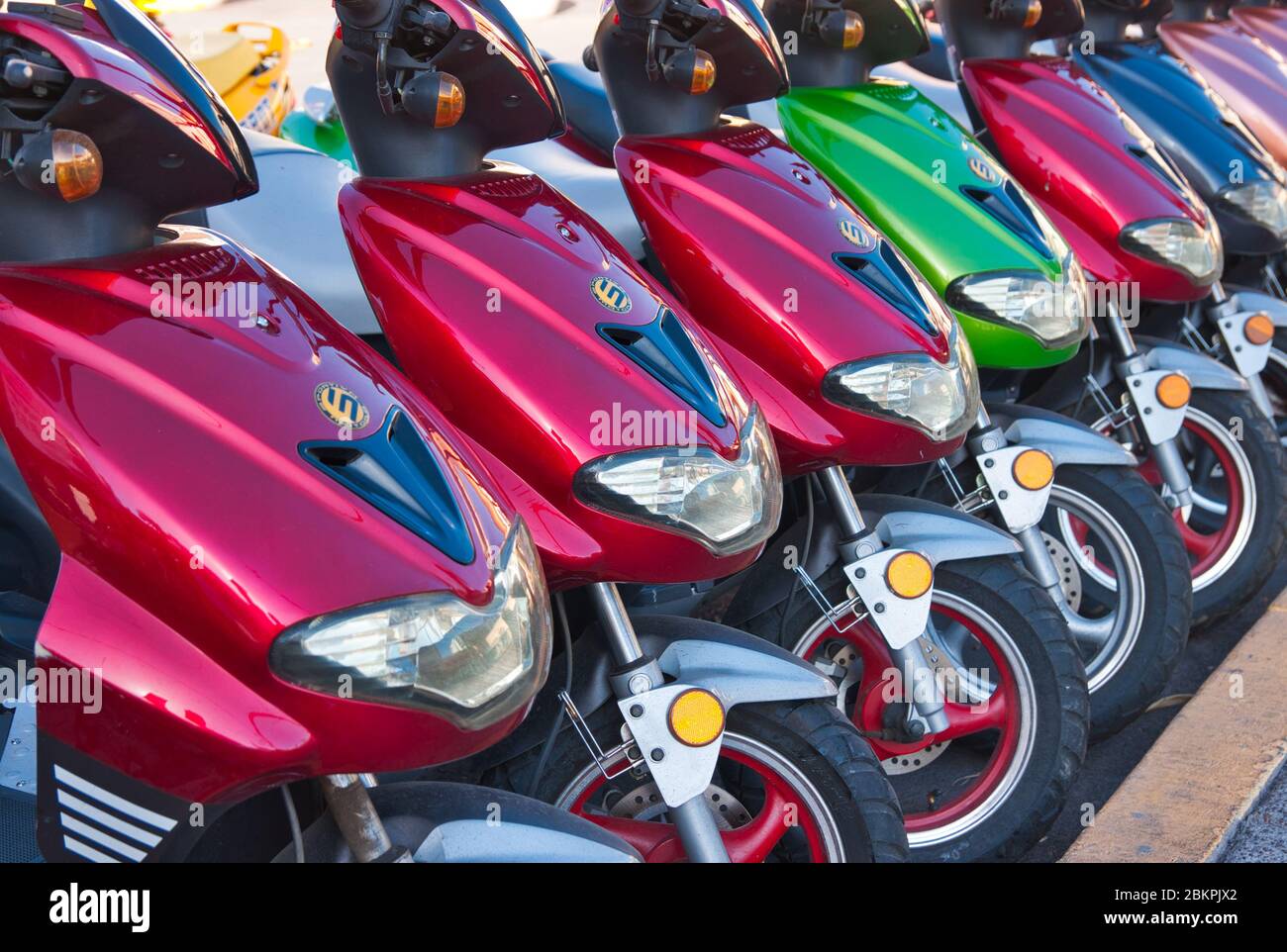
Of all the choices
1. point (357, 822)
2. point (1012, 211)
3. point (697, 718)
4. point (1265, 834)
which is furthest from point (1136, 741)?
point (357, 822)

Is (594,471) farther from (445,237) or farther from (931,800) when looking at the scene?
(931,800)

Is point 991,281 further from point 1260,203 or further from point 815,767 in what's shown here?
point 1260,203

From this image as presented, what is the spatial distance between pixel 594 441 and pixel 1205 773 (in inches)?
→ 64.6

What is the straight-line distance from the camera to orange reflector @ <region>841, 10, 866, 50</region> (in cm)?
338

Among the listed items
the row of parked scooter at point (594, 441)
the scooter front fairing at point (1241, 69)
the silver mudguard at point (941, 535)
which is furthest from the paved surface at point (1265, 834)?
the scooter front fairing at point (1241, 69)

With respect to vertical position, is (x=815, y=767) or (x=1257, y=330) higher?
(x=815, y=767)

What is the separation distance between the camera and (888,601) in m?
2.72

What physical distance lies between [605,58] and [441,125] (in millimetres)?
623

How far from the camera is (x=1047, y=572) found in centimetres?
318

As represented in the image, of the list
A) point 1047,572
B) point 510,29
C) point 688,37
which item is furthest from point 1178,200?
point 510,29

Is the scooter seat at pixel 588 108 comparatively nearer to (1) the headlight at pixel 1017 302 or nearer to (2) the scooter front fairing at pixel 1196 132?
(1) the headlight at pixel 1017 302

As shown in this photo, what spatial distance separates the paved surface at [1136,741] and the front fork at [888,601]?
1.51ft

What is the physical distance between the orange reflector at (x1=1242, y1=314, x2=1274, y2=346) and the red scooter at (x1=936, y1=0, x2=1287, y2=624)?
1.18 ft

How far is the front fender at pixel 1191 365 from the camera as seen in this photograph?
3.71 meters
